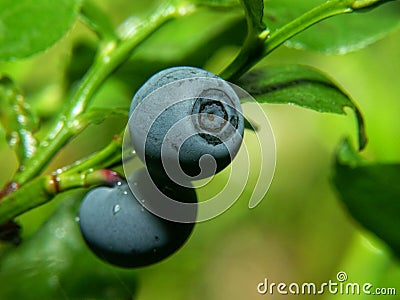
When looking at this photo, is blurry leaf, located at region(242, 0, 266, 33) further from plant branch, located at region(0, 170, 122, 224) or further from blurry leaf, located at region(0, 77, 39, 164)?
blurry leaf, located at region(0, 77, 39, 164)

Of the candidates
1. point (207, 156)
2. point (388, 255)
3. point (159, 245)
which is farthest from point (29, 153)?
point (388, 255)

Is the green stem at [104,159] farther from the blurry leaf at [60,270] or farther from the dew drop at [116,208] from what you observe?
the blurry leaf at [60,270]

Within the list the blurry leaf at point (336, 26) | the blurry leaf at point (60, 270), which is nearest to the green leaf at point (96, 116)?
the blurry leaf at point (336, 26)

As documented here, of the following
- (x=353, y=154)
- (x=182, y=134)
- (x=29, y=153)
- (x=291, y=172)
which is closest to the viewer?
(x=182, y=134)

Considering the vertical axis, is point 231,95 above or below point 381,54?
above

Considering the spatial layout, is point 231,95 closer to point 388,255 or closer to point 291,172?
point 388,255

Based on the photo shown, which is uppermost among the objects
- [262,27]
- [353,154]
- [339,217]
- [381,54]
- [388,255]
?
[262,27]

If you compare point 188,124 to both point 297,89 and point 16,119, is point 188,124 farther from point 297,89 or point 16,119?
point 16,119

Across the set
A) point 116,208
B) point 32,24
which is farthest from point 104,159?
point 32,24
